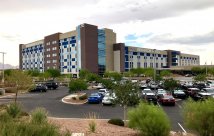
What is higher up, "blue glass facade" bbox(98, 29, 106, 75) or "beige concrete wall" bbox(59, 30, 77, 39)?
"beige concrete wall" bbox(59, 30, 77, 39)

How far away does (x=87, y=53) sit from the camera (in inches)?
4771

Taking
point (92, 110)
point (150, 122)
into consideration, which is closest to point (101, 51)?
point (92, 110)

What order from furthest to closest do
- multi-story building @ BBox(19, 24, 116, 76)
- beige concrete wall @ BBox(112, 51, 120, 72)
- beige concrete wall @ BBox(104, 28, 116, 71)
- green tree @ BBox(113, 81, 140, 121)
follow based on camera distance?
beige concrete wall @ BBox(112, 51, 120, 72) < beige concrete wall @ BBox(104, 28, 116, 71) < multi-story building @ BBox(19, 24, 116, 76) < green tree @ BBox(113, 81, 140, 121)

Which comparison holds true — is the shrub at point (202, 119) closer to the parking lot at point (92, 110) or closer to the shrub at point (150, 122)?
the shrub at point (150, 122)

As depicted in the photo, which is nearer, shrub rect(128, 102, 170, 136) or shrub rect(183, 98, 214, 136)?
shrub rect(183, 98, 214, 136)

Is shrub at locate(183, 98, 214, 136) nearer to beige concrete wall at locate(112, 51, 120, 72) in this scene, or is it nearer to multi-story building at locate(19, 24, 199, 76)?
multi-story building at locate(19, 24, 199, 76)

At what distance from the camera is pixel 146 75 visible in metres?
124

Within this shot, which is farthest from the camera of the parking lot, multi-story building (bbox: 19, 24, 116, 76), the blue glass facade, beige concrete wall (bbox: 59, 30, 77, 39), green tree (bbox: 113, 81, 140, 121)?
the blue glass facade

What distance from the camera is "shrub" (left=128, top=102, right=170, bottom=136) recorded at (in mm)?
14141

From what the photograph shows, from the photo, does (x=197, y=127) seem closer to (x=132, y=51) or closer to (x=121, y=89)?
(x=121, y=89)

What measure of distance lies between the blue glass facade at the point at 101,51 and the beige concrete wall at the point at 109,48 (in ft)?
9.02

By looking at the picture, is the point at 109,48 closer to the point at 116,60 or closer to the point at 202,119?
the point at 116,60

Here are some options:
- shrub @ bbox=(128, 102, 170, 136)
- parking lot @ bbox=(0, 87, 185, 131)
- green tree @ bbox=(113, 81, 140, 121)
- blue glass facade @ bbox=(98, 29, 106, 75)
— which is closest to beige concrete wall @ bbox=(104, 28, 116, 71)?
blue glass facade @ bbox=(98, 29, 106, 75)

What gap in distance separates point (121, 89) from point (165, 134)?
7380 millimetres
